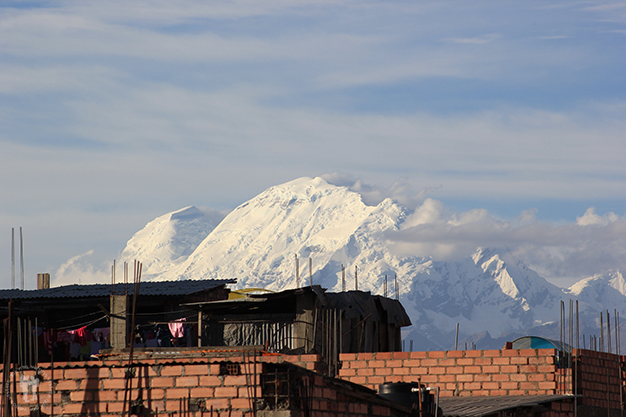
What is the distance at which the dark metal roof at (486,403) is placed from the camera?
12523 millimetres

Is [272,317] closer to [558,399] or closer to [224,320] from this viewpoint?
[224,320]

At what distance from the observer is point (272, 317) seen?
71.2ft

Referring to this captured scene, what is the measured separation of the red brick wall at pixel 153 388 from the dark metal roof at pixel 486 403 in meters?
3.71

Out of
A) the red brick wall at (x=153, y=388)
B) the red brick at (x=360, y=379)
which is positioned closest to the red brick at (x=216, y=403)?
the red brick wall at (x=153, y=388)

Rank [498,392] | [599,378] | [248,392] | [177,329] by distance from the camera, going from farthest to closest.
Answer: [177,329]
[599,378]
[498,392]
[248,392]

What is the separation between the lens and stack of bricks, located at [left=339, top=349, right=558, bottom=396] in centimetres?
1480

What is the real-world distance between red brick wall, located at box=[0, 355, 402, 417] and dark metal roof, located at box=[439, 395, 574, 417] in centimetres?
371

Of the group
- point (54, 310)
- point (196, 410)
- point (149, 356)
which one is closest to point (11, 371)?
point (196, 410)

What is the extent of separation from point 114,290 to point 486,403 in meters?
12.8

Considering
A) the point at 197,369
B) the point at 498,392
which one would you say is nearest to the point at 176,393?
the point at 197,369

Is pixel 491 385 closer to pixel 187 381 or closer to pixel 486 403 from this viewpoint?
pixel 486 403

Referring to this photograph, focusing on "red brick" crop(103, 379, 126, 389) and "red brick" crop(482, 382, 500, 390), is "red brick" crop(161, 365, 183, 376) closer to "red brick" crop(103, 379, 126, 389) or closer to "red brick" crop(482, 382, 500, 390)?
"red brick" crop(103, 379, 126, 389)

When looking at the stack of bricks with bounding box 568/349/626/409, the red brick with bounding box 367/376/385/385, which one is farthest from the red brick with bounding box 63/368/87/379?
the stack of bricks with bounding box 568/349/626/409

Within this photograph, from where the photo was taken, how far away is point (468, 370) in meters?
15.1
